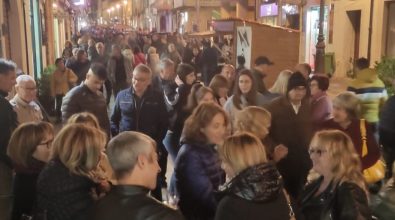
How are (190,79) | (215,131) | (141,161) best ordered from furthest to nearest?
(190,79) < (215,131) < (141,161)

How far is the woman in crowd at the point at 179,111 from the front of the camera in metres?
6.93

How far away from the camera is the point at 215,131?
437 cm

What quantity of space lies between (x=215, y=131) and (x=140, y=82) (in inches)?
95.6

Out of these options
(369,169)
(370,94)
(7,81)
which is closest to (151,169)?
(369,169)

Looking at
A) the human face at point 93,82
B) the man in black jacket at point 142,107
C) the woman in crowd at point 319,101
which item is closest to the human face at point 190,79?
the man in black jacket at point 142,107

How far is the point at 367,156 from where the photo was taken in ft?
17.2

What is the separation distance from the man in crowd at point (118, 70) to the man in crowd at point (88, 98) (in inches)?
275

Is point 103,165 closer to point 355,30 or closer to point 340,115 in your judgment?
point 340,115

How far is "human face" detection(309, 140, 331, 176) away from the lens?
370 centimetres

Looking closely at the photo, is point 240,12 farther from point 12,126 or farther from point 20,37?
point 12,126

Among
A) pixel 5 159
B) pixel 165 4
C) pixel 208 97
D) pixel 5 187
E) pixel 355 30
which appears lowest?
pixel 5 187

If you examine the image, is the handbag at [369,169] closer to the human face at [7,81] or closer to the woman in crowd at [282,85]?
the woman in crowd at [282,85]

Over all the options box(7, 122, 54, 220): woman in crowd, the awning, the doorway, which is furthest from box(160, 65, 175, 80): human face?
the awning

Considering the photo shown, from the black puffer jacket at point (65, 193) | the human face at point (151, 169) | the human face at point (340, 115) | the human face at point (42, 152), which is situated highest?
the human face at point (151, 169)
